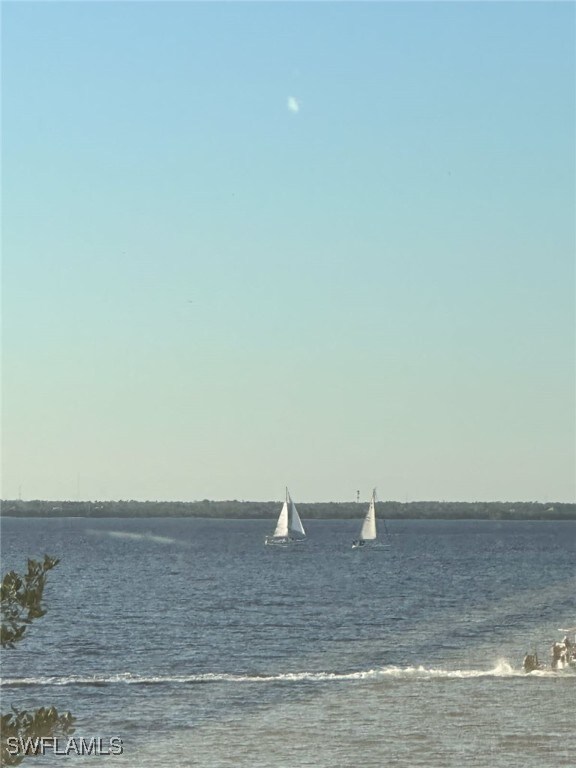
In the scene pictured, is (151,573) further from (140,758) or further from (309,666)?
(140,758)

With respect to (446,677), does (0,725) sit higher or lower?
higher

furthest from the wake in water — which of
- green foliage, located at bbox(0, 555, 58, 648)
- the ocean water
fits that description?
green foliage, located at bbox(0, 555, 58, 648)

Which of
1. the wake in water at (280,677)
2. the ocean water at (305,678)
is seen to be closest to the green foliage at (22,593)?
the ocean water at (305,678)

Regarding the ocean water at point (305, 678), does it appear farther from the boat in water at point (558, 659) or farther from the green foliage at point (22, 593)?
the green foliage at point (22, 593)

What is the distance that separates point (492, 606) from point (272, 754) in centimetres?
7102

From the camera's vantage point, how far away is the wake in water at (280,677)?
→ 62.3 meters

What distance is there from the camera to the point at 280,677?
209 ft

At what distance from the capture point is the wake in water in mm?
62344

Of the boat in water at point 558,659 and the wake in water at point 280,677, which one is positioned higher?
the boat in water at point 558,659

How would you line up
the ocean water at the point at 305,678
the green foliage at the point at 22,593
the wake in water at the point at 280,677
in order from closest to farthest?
the green foliage at the point at 22,593 < the ocean water at the point at 305,678 < the wake in water at the point at 280,677

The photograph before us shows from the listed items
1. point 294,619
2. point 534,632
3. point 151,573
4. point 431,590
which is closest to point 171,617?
point 294,619

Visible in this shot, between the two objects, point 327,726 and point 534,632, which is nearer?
point 327,726

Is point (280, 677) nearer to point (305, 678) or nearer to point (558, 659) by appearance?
point (305, 678)

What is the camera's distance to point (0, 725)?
62.4 ft
